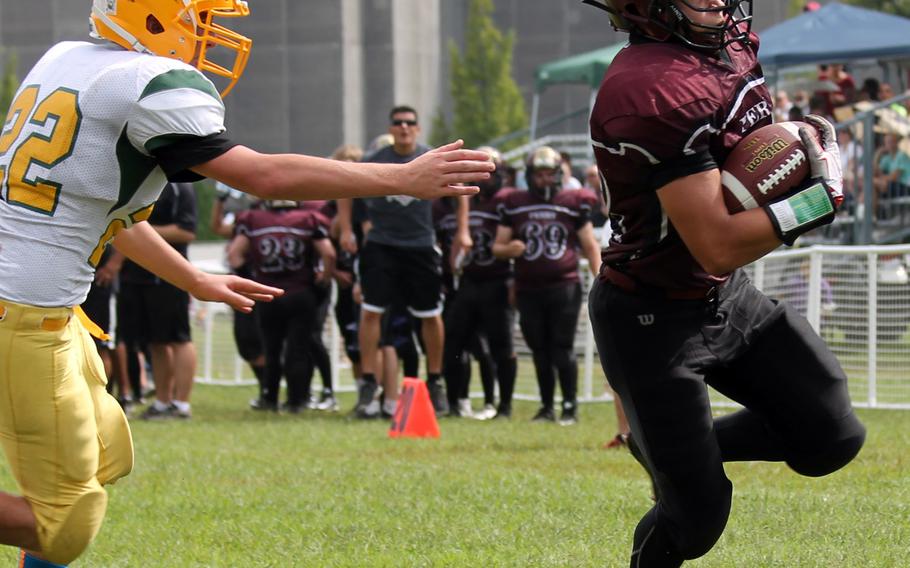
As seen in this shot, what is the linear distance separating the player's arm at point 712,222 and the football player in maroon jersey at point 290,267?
7.43 m

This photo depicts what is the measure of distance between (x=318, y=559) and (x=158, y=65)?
2226 mm

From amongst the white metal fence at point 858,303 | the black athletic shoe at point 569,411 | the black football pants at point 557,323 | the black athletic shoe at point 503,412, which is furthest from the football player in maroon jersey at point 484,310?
the white metal fence at point 858,303

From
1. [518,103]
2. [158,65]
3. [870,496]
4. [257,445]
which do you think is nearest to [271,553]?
[158,65]

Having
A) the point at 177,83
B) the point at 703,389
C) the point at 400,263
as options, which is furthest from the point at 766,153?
the point at 400,263

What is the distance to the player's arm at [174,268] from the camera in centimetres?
456

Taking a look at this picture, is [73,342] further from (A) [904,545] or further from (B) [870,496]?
(B) [870,496]

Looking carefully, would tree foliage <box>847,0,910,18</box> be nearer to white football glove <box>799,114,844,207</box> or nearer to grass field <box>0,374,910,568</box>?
grass field <box>0,374,910,568</box>

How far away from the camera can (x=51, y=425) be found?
4.07 meters

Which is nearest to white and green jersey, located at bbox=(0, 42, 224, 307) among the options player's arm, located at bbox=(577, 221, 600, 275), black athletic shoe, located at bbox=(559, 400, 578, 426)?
player's arm, located at bbox=(577, 221, 600, 275)

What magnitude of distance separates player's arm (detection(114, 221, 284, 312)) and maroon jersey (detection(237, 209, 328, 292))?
258 inches

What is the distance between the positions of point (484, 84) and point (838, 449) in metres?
27.9

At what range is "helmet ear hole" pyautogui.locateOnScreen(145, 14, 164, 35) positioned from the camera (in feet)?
13.5

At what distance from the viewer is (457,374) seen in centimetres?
1116

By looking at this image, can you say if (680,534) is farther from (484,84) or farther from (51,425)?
(484,84)
